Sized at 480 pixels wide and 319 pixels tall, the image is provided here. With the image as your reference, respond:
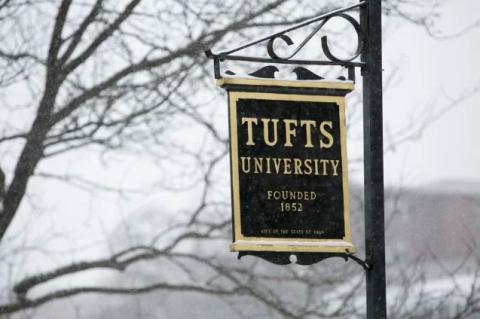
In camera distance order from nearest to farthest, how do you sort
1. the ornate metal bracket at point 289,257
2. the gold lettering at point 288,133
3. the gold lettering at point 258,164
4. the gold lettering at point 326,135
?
1. the ornate metal bracket at point 289,257
2. the gold lettering at point 258,164
3. the gold lettering at point 288,133
4. the gold lettering at point 326,135

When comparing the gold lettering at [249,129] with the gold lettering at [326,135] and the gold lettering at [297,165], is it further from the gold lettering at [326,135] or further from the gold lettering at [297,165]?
the gold lettering at [326,135]

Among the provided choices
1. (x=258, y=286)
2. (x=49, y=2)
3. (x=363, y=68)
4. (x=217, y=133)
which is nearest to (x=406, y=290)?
(x=258, y=286)

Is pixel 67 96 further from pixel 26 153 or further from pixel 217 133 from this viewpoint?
pixel 217 133

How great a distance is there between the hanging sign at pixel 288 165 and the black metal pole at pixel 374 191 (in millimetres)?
126

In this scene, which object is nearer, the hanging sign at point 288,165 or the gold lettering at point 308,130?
the hanging sign at point 288,165

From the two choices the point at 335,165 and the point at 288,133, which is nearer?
the point at 288,133

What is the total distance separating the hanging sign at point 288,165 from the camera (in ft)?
22.1

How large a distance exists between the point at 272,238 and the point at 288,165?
1.38 feet

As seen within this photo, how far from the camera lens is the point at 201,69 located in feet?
42.2

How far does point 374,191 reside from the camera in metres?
6.89

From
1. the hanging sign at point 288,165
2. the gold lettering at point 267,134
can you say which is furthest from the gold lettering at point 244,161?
the gold lettering at point 267,134

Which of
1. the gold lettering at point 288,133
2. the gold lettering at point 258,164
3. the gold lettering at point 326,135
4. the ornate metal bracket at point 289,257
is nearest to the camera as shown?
the ornate metal bracket at point 289,257

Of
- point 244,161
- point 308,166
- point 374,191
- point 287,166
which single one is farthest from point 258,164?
point 374,191

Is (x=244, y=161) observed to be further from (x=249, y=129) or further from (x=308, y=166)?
(x=308, y=166)
